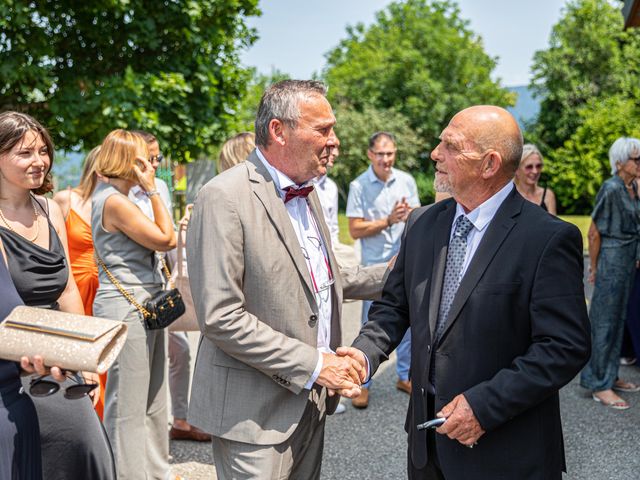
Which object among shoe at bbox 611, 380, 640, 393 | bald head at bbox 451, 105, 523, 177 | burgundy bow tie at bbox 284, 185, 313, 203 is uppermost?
bald head at bbox 451, 105, 523, 177

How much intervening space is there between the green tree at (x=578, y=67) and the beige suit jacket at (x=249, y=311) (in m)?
29.3

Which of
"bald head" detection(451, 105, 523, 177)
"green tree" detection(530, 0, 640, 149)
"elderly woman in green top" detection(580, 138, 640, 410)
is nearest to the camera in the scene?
"bald head" detection(451, 105, 523, 177)

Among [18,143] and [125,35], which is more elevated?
[125,35]

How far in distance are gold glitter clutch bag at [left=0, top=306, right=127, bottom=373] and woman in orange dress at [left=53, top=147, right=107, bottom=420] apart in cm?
245

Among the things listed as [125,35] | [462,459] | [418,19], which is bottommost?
[462,459]

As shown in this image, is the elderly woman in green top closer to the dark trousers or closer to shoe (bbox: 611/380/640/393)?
shoe (bbox: 611/380/640/393)

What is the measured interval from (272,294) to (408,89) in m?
38.0

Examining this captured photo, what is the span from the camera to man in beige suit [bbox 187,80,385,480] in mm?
2449

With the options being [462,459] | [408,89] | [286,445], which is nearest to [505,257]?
[462,459]

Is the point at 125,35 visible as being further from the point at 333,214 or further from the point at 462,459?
the point at 462,459

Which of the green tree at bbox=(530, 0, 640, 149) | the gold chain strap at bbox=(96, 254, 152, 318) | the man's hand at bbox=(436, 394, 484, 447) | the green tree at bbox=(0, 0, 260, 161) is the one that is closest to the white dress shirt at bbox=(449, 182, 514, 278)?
the man's hand at bbox=(436, 394, 484, 447)

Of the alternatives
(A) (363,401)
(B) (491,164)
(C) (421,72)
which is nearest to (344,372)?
(B) (491,164)

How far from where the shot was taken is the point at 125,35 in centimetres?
1291

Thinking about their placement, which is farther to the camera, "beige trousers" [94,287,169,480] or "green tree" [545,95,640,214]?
"green tree" [545,95,640,214]
